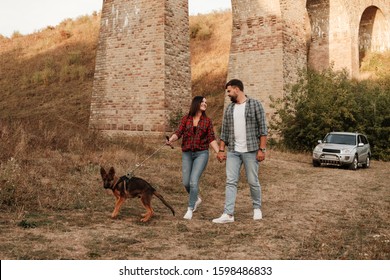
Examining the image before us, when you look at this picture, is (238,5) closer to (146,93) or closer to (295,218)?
(146,93)

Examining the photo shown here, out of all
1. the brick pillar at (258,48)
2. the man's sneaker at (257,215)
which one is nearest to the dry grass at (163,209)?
the man's sneaker at (257,215)

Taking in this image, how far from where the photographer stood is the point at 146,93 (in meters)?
14.2

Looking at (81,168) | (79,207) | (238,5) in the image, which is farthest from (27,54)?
(79,207)

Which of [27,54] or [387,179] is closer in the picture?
[387,179]

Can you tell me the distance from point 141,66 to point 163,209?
8.25m

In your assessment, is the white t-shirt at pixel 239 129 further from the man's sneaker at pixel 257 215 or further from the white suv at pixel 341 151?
the white suv at pixel 341 151

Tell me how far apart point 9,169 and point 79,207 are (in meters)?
1.59

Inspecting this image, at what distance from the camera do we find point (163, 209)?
6.94 meters

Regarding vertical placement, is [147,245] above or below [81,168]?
below

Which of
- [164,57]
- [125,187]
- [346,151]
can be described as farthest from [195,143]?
[346,151]

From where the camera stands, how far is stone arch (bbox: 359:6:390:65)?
29516mm

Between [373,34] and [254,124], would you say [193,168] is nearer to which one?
[254,124]

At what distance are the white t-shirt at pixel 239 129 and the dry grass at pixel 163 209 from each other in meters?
1.06

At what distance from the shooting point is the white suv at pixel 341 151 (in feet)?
47.8
